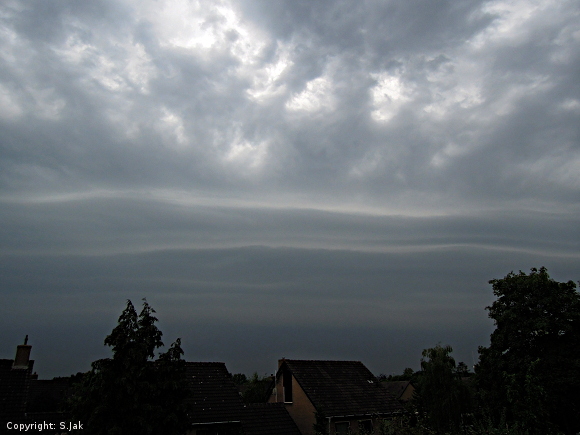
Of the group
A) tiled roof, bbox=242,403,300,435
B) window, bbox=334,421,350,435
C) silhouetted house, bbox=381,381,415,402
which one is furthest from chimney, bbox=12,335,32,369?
silhouetted house, bbox=381,381,415,402

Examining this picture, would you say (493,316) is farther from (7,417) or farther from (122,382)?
(7,417)

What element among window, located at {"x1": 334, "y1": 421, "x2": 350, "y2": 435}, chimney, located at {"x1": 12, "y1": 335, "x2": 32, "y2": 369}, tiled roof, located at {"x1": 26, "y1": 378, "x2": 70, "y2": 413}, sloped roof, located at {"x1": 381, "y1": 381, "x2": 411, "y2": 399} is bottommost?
window, located at {"x1": 334, "y1": 421, "x2": 350, "y2": 435}

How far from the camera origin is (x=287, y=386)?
35.5 metres

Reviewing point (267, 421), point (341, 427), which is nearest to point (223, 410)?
point (267, 421)

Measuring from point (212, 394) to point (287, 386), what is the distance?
30.2ft

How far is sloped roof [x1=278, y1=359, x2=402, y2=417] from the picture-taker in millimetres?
33062

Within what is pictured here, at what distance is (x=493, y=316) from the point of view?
30047mm

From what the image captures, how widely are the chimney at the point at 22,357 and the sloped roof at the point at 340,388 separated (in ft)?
63.4

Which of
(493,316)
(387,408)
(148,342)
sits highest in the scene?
(493,316)

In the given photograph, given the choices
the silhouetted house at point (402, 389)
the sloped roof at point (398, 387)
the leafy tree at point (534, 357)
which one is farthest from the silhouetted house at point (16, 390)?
the sloped roof at point (398, 387)

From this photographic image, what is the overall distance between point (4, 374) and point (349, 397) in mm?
24963

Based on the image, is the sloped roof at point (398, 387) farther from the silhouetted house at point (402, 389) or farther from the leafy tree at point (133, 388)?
the leafy tree at point (133, 388)

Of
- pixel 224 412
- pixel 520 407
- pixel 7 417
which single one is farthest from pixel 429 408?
pixel 7 417

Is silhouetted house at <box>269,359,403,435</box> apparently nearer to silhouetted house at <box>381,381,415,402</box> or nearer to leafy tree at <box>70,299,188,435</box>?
leafy tree at <box>70,299,188,435</box>
